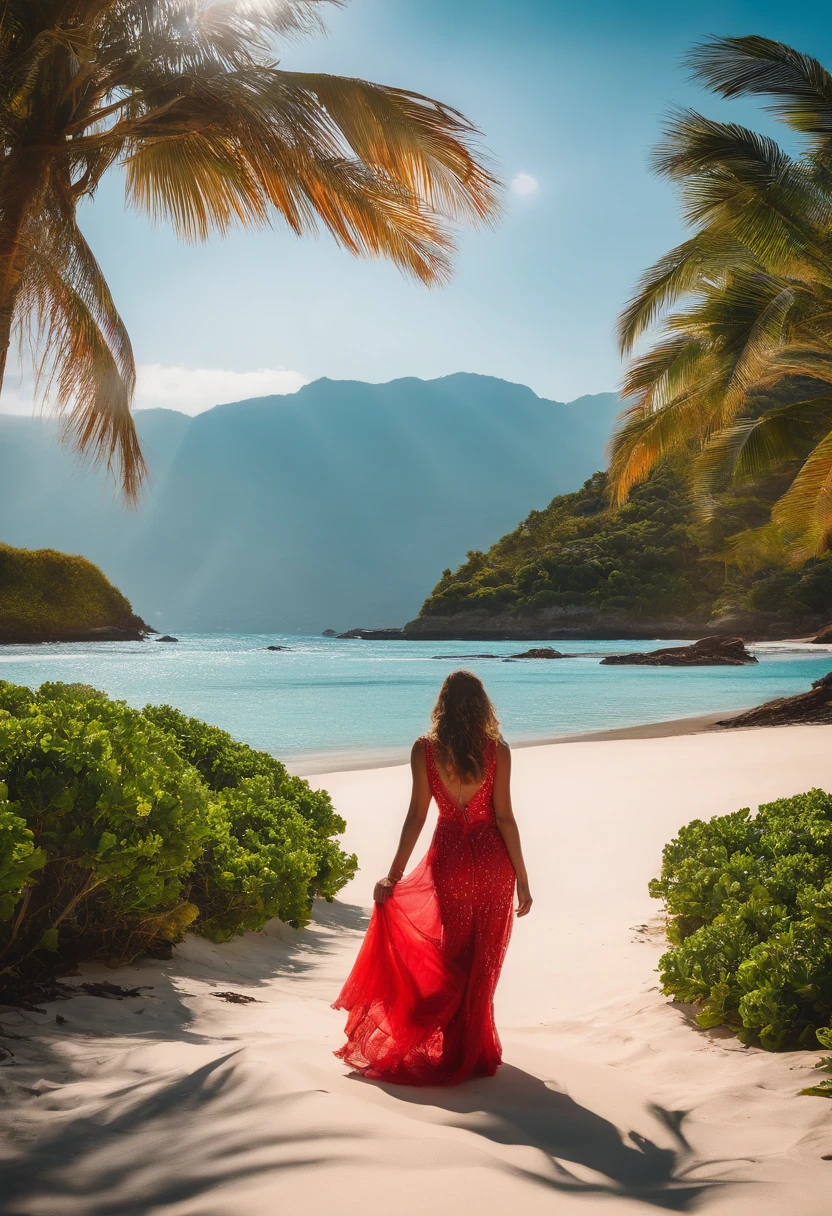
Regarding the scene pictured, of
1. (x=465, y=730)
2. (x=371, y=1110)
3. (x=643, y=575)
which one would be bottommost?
(x=371, y=1110)

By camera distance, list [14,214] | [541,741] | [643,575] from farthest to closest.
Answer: [643,575], [541,741], [14,214]

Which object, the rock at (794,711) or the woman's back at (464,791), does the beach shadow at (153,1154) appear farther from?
the rock at (794,711)

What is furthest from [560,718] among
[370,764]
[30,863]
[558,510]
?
[558,510]

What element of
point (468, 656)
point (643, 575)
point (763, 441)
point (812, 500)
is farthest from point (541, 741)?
point (643, 575)

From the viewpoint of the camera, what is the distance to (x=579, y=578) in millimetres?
70062

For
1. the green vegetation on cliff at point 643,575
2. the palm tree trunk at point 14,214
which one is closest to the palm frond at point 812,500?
the palm tree trunk at point 14,214

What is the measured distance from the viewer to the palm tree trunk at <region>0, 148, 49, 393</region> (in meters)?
5.15

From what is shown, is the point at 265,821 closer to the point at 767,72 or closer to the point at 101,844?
the point at 101,844

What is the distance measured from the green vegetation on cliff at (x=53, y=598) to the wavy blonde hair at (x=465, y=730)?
60.7 meters

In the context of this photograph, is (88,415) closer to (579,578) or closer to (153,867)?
(153,867)

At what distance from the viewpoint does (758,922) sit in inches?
138

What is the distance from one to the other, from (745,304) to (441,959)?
1195 centimetres

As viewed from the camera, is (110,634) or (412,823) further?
(110,634)

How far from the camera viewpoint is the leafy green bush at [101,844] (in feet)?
9.92
